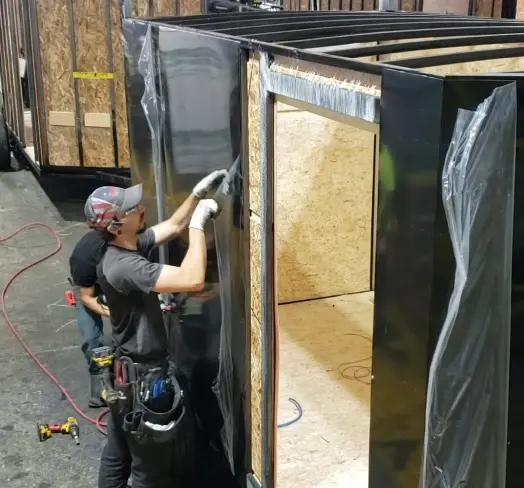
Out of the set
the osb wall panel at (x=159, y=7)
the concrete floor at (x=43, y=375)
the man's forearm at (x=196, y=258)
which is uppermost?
the osb wall panel at (x=159, y=7)

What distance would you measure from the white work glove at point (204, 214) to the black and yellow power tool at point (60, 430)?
6.66 ft

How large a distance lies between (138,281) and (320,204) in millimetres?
1974

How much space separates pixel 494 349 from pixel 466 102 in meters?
0.64

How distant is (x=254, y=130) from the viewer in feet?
9.79

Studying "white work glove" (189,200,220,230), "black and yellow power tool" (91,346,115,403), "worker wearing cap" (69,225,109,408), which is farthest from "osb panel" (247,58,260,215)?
"worker wearing cap" (69,225,109,408)

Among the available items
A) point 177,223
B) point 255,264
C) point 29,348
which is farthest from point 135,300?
point 29,348

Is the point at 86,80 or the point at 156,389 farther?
the point at 86,80

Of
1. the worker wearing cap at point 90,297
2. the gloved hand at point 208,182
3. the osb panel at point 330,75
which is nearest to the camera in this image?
the osb panel at point 330,75

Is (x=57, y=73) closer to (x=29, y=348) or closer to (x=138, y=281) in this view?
(x=29, y=348)

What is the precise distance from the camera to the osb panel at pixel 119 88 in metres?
8.55

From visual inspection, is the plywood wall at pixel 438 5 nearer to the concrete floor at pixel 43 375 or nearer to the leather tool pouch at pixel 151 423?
the concrete floor at pixel 43 375

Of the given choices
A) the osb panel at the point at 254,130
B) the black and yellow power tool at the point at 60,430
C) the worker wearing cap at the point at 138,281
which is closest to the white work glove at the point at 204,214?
the worker wearing cap at the point at 138,281

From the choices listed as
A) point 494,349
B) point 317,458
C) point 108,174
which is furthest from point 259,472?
point 108,174

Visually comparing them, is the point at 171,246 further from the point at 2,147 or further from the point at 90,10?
the point at 2,147
